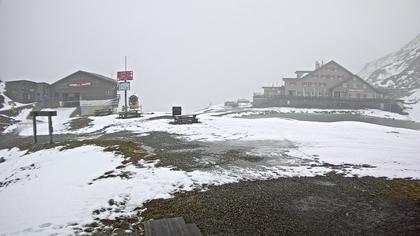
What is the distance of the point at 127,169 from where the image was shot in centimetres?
1013

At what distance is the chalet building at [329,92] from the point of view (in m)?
55.3

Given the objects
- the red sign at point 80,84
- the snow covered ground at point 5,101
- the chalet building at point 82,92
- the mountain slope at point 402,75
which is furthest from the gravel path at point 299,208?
the mountain slope at point 402,75

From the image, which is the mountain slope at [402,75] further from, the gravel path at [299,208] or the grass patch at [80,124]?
the gravel path at [299,208]

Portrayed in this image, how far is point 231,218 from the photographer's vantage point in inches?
246

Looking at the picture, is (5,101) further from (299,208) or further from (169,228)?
(299,208)

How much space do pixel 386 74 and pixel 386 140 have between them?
11668 cm

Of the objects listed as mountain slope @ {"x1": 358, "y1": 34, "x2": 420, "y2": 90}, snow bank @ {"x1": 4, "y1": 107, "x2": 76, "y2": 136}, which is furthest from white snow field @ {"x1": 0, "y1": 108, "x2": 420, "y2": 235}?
mountain slope @ {"x1": 358, "y1": 34, "x2": 420, "y2": 90}

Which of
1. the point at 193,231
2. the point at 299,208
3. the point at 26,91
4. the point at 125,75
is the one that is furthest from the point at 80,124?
the point at 26,91

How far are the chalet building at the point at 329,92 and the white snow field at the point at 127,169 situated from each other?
1589 inches

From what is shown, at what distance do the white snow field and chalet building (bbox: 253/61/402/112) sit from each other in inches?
1589

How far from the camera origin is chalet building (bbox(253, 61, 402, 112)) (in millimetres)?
55344

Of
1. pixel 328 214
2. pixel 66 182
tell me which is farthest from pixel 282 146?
pixel 66 182

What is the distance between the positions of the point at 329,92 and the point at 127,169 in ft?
209

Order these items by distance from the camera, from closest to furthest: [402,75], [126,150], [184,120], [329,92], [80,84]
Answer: [126,150]
[184,120]
[80,84]
[329,92]
[402,75]
